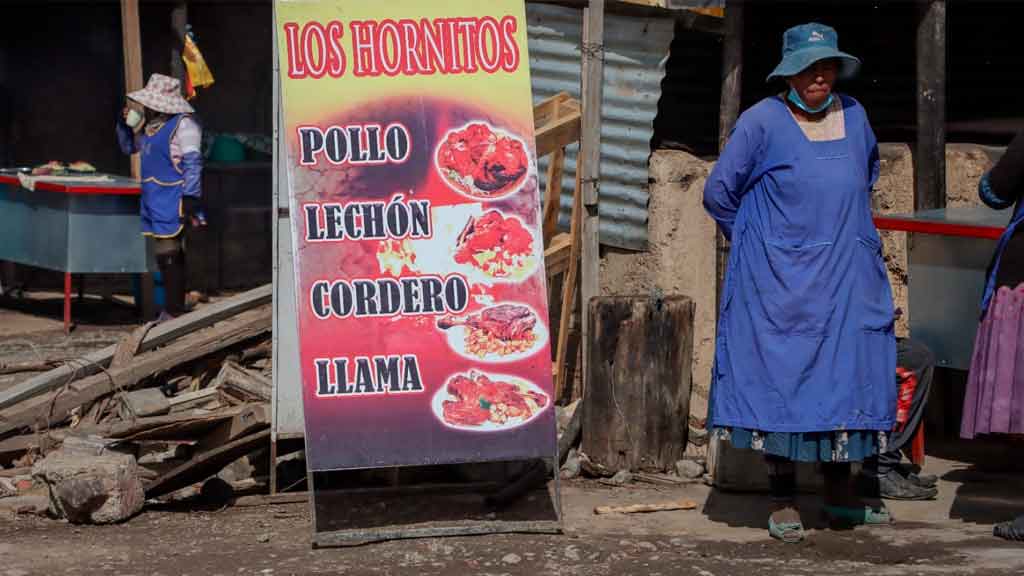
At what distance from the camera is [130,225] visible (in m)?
11.0

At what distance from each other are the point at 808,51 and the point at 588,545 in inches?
81.0

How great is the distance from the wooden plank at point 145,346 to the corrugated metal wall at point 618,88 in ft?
6.07

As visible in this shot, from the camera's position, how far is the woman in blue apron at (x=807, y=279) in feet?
19.3

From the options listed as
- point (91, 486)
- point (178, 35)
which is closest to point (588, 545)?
point (91, 486)

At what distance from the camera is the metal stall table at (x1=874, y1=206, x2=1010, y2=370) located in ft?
23.2

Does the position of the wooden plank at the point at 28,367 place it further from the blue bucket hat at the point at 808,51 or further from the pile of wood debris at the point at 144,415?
the blue bucket hat at the point at 808,51

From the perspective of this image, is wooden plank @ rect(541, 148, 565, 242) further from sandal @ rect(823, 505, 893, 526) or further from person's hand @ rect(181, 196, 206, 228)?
person's hand @ rect(181, 196, 206, 228)

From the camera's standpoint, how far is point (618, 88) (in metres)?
8.88

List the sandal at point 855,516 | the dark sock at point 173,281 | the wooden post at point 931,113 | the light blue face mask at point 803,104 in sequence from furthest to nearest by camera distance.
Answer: the dark sock at point 173,281
the wooden post at point 931,113
the sandal at point 855,516
the light blue face mask at point 803,104

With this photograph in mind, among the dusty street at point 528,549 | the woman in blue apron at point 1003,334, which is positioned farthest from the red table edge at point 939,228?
the dusty street at point 528,549

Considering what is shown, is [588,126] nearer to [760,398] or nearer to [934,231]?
[934,231]

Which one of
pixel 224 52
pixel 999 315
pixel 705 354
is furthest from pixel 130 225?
pixel 999 315

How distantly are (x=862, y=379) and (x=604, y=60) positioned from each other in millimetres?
3319

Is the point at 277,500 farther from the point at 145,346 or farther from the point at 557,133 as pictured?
the point at 557,133
